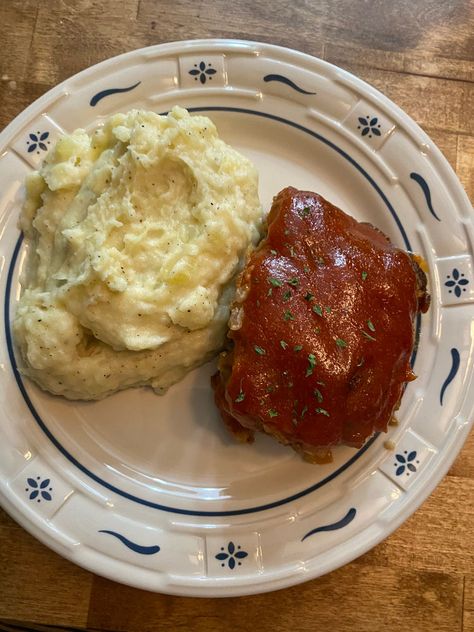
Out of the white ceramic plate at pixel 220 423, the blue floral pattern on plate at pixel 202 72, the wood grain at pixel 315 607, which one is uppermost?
the blue floral pattern on plate at pixel 202 72

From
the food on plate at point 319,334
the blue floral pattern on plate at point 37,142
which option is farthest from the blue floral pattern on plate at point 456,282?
the blue floral pattern on plate at point 37,142

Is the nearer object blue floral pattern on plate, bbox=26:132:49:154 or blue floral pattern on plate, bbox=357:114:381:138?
blue floral pattern on plate, bbox=26:132:49:154

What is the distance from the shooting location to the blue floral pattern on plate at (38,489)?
312 cm

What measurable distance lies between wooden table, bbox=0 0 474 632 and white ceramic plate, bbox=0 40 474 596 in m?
0.40

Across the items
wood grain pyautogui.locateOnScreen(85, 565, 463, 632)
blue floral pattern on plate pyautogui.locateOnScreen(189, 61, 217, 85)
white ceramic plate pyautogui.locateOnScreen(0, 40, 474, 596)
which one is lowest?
wood grain pyautogui.locateOnScreen(85, 565, 463, 632)

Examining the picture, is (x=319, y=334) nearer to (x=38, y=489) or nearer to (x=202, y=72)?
(x=38, y=489)

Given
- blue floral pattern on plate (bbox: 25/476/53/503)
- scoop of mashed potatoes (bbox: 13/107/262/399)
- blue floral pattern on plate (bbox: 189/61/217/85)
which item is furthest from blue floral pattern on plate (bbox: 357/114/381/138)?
blue floral pattern on plate (bbox: 25/476/53/503)

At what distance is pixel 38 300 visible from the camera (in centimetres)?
308

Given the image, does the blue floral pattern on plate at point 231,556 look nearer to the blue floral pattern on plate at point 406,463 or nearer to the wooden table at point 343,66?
the wooden table at point 343,66

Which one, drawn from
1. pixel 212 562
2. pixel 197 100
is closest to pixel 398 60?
pixel 197 100

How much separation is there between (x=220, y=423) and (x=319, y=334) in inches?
38.9

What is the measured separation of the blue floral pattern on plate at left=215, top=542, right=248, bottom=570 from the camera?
314cm

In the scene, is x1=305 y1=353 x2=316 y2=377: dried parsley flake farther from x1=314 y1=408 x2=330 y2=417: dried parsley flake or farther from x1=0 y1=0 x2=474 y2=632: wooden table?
x1=0 y1=0 x2=474 y2=632: wooden table

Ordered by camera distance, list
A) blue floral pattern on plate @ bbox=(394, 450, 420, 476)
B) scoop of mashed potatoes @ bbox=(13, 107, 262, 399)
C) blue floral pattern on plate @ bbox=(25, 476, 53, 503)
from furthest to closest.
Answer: blue floral pattern on plate @ bbox=(394, 450, 420, 476) → blue floral pattern on plate @ bbox=(25, 476, 53, 503) → scoop of mashed potatoes @ bbox=(13, 107, 262, 399)
